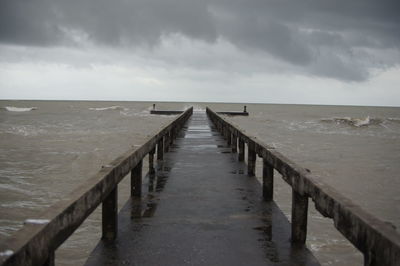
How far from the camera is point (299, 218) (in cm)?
375

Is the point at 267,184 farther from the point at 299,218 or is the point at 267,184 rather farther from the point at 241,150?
the point at 241,150

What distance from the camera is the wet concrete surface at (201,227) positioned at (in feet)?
11.2

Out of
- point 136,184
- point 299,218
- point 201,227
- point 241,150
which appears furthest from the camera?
point 241,150

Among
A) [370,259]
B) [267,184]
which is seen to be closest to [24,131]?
[267,184]

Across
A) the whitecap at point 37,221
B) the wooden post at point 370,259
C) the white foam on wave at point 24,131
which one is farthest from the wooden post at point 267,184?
the white foam on wave at point 24,131

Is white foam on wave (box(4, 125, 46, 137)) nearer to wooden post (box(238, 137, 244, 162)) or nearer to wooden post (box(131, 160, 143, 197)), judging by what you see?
wooden post (box(238, 137, 244, 162))

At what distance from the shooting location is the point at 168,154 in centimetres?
1002

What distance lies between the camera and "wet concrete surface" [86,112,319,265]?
11.2 feet

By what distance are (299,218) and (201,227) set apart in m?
1.11

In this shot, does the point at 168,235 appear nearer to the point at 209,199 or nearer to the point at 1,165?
the point at 209,199

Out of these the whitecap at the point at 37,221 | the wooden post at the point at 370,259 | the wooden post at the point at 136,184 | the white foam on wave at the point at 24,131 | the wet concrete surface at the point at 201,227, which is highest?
the whitecap at the point at 37,221

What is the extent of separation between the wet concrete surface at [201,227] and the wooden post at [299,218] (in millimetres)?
125

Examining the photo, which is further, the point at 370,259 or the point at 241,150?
the point at 241,150

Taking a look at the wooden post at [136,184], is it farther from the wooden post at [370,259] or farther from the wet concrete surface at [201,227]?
the wooden post at [370,259]
